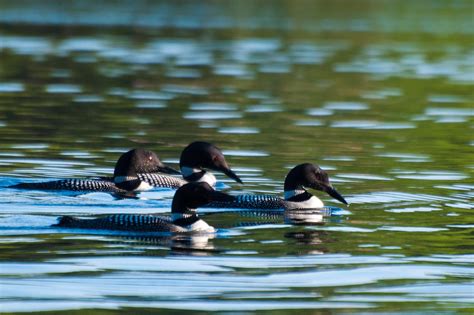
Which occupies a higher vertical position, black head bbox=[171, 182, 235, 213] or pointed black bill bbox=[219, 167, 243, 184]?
black head bbox=[171, 182, 235, 213]

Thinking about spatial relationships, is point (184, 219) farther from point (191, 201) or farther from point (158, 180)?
point (158, 180)

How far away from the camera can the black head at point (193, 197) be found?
1361 cm

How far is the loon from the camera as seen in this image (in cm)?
1338

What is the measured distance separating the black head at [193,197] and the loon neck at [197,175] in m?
3.62

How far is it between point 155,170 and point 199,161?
0.59 metres

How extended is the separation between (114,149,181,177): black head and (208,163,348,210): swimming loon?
78.1 inches

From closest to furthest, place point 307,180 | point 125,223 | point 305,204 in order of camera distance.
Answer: point 125,223 < point 305,204 < point 307,180

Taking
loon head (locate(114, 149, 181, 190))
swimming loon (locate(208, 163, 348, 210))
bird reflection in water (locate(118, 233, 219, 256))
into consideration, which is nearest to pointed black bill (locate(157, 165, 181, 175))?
loon head (locate(114, 149, 181, 190))

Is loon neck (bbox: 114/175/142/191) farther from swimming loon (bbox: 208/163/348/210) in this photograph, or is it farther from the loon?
the loon

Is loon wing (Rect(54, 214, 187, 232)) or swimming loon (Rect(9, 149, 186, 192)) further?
swimming loon (Rect(9, 149, 186, 192))

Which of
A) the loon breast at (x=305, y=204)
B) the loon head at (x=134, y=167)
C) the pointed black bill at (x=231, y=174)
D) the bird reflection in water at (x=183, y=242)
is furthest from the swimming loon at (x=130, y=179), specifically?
the bird reflection in water at (x=183, y=242)

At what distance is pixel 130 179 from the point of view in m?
16.9

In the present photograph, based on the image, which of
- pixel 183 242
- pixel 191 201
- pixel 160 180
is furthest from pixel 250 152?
pixel 183 242

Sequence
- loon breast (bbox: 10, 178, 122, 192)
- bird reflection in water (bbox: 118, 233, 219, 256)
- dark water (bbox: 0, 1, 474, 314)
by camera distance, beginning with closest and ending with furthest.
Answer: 1. dark water (bbox: 0, 1, 474, 314)
2. bird reflection in water (bbox: 118, 233, 219, 256)
3. loon breast (bbox: 10, 178, 122, 192)
